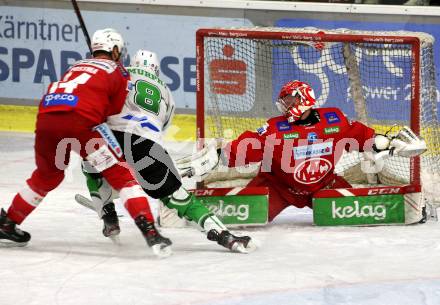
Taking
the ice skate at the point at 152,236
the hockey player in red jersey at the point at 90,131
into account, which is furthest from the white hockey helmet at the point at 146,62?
the ice skate at the point at 152,236

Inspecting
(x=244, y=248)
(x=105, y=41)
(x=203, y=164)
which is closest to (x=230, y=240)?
(x=244, y=248)

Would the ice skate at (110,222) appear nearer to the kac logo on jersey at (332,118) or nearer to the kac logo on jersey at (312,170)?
the kac logo on jersey at (312,170)

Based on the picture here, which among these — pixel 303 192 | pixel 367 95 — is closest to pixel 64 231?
pixel 303 192

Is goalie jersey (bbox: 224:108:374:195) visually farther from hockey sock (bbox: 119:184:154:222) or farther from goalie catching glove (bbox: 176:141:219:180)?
hockey sock (bbox: 119:184:154:222)

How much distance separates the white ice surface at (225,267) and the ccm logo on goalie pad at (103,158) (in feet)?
1.35

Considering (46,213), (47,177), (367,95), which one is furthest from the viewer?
(367,95)

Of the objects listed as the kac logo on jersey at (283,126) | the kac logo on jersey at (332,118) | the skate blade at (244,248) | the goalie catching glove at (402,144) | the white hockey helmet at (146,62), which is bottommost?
the skate blade at (244,248)

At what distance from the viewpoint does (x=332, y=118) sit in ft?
18.2

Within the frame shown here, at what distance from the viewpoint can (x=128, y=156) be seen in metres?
5.09

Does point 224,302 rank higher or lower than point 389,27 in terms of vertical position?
lower

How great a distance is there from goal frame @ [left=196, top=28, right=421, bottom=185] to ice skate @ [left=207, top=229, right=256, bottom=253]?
794 millimetres

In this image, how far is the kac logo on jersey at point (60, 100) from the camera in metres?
4.74

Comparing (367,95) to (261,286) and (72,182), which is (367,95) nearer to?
(72,182)

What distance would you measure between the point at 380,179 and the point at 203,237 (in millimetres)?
1324
